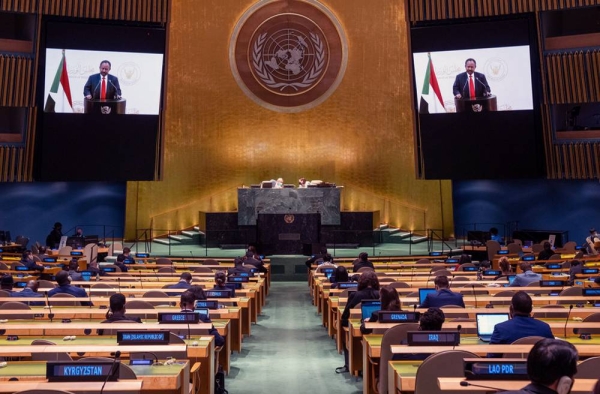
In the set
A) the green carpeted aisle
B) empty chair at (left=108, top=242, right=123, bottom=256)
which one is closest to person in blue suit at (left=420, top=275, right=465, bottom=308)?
the green carpeted aisle

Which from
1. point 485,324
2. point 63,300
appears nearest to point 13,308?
point 63,300

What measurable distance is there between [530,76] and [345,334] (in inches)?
570

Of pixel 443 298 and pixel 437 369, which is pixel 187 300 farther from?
pixel 437 369

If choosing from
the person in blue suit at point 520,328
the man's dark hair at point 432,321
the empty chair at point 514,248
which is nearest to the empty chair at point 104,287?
the man's dark hair at point 432,321

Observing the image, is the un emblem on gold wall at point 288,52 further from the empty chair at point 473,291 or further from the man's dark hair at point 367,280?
the man's dark hair at point 367,280

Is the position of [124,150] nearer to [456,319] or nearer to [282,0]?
[282,0]

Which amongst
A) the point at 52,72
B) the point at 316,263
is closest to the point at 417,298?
the point at 316,263

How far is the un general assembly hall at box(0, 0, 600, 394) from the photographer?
1354 centimetres

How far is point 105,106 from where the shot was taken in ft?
70.2

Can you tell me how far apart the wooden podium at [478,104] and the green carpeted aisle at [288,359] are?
9.31 m

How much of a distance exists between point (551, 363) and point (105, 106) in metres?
19.7

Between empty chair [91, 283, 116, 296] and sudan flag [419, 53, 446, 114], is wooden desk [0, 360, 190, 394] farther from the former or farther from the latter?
sudan flag [419, 53, 446, 114]

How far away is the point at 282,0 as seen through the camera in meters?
24.8

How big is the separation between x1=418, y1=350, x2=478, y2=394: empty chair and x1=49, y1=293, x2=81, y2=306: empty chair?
5.82 m
